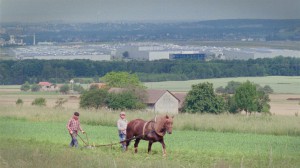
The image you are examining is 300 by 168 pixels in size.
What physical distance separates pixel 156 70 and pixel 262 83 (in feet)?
33.9

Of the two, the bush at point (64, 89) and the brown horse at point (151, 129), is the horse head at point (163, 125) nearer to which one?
the brown horse at point (151, 129)

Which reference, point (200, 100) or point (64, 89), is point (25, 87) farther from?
point (200, 100)

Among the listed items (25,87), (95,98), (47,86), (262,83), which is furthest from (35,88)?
(262,83)

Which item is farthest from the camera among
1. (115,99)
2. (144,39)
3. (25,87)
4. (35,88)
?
(144,39)

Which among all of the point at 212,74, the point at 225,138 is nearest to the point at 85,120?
the point at 225,138

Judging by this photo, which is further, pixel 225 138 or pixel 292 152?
pixel 225 138

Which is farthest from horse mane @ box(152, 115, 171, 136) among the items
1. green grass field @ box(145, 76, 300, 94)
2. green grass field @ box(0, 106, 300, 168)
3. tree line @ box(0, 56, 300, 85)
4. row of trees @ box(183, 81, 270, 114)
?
tree line @ box(0, 56, 300, 85)

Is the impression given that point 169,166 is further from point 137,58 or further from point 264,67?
point 137,58

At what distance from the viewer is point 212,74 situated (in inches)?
2098

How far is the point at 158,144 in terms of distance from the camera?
18.4m

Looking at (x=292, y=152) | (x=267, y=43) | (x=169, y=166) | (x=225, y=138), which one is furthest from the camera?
(x=267, y=43)

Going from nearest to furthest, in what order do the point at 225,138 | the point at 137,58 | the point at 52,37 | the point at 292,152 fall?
1. the point at 292,152
2. the point at 225,138
3. the point at 137,58
4. the point at 52,37

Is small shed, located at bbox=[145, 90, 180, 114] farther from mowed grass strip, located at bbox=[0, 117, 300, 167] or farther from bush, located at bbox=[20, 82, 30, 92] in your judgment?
mowed grass strip, located at bbox=[0, 117, 300, 167]

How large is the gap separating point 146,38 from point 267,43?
1470 centimetres
